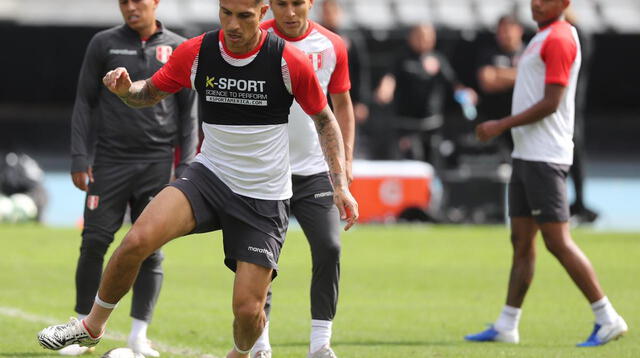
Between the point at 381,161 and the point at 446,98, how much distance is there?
24.0 ft

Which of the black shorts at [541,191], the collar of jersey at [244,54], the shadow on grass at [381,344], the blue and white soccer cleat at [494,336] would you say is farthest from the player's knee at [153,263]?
the black shorts at [541,191]

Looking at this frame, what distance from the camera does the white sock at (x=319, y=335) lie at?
24.3ft

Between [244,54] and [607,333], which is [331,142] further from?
[607,333]

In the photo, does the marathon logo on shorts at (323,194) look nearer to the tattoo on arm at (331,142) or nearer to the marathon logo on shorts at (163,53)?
the tattoo on arm at (331,142)

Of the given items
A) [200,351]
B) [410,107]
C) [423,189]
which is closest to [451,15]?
[410,107]

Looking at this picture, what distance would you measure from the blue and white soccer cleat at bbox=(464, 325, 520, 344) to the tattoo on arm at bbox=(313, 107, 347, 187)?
98.3 inches

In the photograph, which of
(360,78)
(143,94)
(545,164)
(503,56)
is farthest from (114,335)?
(360,78)

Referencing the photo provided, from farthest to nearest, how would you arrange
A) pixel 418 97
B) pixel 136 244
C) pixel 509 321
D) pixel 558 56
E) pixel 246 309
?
pixel 418 97 < pixel 509 321 < pixel 558 56 < pixel 246 309 < pixel 136 244

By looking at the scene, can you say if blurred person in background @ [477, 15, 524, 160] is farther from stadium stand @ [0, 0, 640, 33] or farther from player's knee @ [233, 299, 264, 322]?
player's knee @ [233, 299, 264, 322]

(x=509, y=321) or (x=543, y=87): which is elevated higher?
(x=543, y=87)

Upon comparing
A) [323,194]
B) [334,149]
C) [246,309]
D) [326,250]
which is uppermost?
[334,149]

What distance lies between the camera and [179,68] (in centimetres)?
650

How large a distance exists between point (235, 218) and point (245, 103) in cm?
62

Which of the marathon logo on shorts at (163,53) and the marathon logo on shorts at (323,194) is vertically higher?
the marathon logo on shorts at (163,53)
